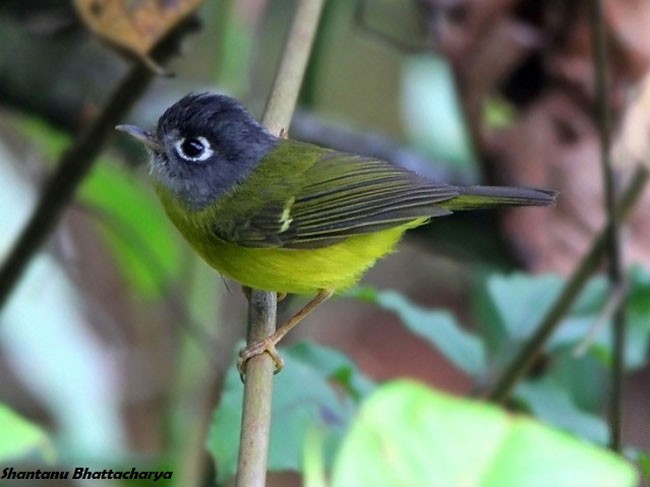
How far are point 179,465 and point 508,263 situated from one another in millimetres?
1358

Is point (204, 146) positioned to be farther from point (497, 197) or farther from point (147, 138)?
point (497, 197)

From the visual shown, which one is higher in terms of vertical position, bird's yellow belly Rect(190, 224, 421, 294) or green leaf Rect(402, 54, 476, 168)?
green leaf Rect(402, 54, 476, 168)

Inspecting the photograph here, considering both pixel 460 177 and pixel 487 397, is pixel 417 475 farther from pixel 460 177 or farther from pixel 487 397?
pixel 460 177

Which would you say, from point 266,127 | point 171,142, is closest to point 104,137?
point 171,142

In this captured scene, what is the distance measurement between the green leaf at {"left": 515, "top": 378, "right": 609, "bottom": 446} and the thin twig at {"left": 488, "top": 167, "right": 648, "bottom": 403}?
93 mm

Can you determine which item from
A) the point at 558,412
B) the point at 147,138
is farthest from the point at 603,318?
the point at 147,138

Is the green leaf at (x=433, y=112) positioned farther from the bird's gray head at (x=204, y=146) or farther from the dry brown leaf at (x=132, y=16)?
the dry brown leaf at (x=132, y=16)

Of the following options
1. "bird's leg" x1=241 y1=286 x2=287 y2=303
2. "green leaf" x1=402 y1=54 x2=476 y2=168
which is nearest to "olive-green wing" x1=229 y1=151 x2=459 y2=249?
"bird's leg" x1=241 y1=286 x2=287 y2=303

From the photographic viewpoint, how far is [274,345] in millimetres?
2305

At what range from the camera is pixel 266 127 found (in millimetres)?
2457

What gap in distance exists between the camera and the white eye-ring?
2.71m

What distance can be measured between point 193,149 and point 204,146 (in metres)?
0.04

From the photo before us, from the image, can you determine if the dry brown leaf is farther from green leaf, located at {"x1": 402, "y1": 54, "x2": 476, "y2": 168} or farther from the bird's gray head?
green leaf, located at {"x1": 402, "y1": 54, "x2": 476, "y2": 168}

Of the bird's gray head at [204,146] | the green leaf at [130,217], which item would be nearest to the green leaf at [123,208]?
the green leaf at [130,217]
